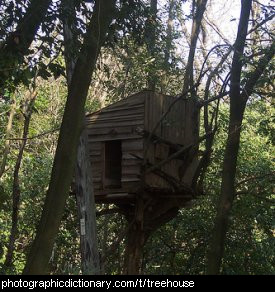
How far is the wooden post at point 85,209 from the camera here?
27.2ft

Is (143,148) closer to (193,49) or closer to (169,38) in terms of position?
(193,49)

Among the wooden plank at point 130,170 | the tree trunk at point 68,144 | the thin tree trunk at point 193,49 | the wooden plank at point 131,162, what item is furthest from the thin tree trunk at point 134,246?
the tree trunk at point 68,144

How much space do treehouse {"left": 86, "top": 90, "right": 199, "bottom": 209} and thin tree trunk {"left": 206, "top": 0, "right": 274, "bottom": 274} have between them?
3.44 ft

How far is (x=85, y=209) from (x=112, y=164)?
282 cm

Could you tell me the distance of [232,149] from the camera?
967 centimetres

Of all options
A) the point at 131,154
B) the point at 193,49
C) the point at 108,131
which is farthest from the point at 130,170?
the point at 193,49

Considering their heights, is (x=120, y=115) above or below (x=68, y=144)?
above

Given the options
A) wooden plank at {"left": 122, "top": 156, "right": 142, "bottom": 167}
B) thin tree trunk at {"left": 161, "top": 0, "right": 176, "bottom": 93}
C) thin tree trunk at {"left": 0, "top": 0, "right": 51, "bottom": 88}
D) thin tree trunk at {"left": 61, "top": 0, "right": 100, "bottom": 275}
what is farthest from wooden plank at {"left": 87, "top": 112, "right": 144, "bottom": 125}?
thin tree trunk at {"left": 0, "top": 0, "right": 51, "bottom": 88}

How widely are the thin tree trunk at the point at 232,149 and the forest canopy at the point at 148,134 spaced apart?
2cm

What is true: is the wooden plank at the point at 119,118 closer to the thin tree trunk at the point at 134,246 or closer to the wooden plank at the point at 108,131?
the wooden plank at the point at 108,131

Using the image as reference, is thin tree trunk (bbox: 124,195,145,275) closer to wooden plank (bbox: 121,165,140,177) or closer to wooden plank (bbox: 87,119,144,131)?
wooden plank (bbox: 121,165,140,177)

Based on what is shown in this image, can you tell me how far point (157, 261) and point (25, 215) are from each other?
12.7ft

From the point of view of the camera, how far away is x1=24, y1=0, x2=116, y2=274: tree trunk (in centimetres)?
552

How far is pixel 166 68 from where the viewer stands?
11906 mm
